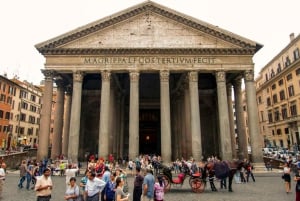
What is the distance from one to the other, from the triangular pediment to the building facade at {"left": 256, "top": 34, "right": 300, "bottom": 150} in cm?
1716

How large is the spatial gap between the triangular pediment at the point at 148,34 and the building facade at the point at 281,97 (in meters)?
17.2

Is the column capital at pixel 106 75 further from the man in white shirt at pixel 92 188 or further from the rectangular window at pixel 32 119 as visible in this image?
the rectangular window at pixel 32 119

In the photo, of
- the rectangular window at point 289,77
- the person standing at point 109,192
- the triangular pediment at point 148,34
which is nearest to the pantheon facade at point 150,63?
the triangular pediment at point 148,34

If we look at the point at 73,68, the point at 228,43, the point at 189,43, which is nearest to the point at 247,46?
the point at 228,43

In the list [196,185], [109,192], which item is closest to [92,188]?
[109,192]

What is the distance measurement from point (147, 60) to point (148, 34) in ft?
8.42

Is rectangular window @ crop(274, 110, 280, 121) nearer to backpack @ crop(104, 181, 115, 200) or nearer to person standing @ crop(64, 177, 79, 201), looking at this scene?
backpack @ crop(104, 181, 115, 200)

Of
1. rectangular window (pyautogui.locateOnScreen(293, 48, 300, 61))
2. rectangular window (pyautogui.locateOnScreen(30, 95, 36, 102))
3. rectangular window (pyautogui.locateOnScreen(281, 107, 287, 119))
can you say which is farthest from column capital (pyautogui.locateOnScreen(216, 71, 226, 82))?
rectangular window (pyautogui.locateOnScreen(30, 95, 36, 102))

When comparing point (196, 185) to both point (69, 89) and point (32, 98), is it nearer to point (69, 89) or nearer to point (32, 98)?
point (69, 89)

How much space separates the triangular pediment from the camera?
69.2 feet

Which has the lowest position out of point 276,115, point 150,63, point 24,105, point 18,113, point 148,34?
point 276,115

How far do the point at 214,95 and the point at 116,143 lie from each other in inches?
515

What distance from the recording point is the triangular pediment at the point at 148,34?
21078 millimetres

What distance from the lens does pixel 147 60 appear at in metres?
21.1
